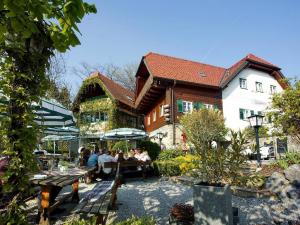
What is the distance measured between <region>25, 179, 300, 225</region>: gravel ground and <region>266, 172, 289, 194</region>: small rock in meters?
0.62

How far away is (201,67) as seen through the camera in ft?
92.4

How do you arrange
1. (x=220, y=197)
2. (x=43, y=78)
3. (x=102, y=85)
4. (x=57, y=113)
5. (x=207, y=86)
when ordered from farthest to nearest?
1. (x=102, y=85)
2. (x=207, y=86)
3. (x=57, y=113)
4. (x=220, y=197)
5. (x=43, y=78)

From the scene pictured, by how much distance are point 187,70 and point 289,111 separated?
14654 millimetres

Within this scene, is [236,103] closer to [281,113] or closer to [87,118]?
[281,113]

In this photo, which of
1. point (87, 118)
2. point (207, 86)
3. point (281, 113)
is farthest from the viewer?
point (87, 118)

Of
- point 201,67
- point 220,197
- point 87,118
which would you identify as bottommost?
point 220,197

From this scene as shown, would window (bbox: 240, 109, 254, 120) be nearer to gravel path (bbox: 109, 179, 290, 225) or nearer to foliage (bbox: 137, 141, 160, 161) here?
foliage (bbox: 137, 141, 160, 161)

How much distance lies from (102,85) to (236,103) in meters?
13.2

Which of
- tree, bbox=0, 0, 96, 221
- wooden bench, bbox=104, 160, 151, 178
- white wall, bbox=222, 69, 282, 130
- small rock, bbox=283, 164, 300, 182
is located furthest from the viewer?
white wall, bbox=222, 69, 282, 130

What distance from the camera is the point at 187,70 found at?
86.2 ft

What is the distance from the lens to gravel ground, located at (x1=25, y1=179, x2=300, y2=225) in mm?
6008

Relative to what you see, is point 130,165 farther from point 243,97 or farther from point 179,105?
point 243,97

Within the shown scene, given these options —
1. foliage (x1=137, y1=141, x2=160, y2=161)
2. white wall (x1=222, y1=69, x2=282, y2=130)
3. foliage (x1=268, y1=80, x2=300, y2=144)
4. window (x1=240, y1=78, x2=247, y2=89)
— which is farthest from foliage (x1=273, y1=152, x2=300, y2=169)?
window (x1=240, y1=78, x2=247, y2=89)

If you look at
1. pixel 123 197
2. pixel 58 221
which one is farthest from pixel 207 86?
pixel 58 221
